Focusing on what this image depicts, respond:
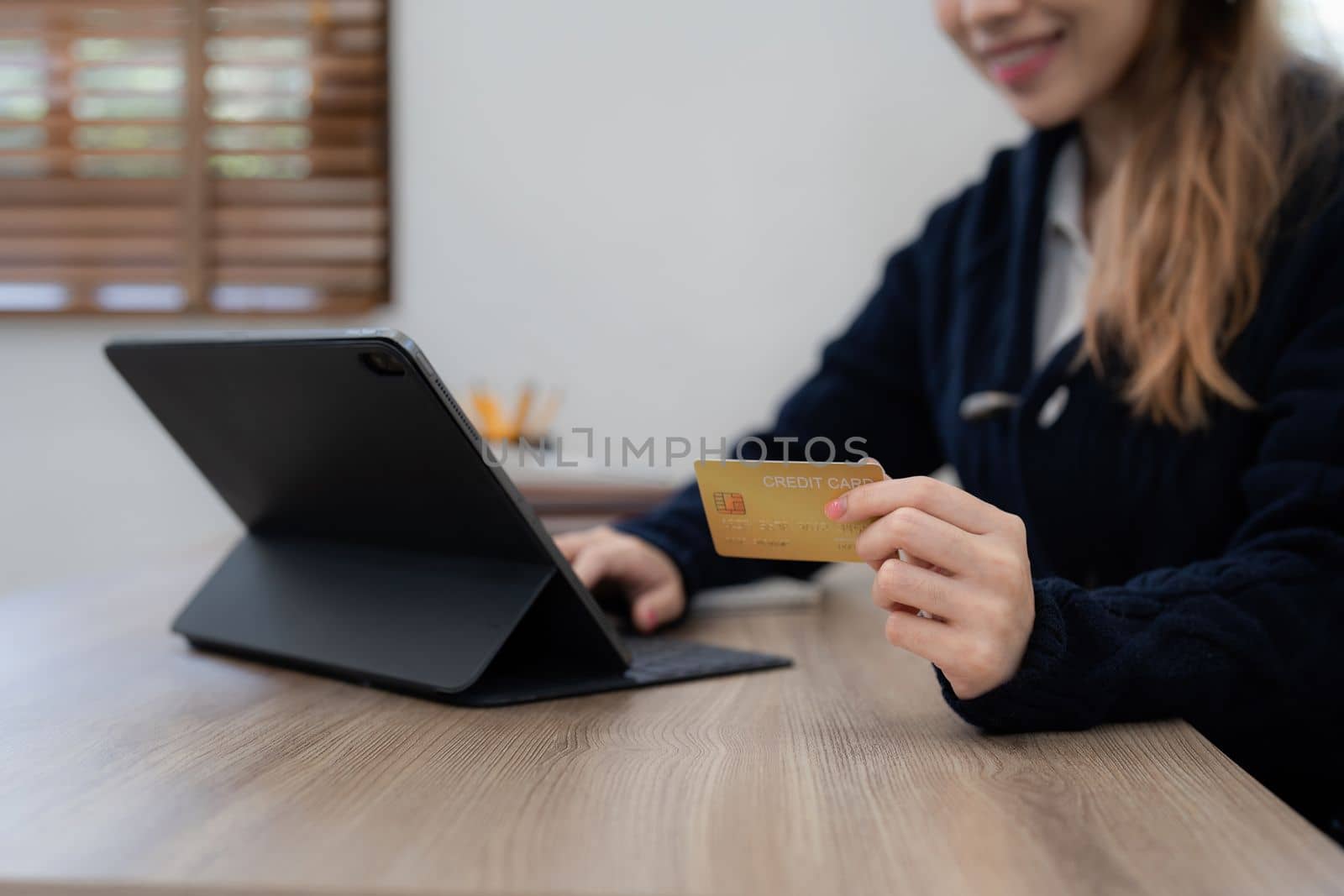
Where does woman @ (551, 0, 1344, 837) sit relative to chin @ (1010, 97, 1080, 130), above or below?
below

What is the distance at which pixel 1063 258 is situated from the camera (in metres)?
1.16

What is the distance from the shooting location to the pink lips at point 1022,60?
1.04 m

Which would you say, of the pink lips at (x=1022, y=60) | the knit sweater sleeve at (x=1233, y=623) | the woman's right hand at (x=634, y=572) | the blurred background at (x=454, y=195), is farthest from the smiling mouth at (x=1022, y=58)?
the blurred background at (x=454, y=195)

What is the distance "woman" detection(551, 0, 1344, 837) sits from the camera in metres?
0.58

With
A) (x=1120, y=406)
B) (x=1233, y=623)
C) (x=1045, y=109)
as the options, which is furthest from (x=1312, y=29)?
(x=1233, y=623)

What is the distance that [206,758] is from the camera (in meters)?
0.52

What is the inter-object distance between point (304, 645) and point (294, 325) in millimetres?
1515

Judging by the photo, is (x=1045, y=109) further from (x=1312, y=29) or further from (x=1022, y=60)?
(x=1312, y=29)

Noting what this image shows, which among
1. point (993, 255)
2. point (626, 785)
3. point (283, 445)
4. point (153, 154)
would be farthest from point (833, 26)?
point (626, 785)

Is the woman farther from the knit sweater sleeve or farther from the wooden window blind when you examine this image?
the wooden window blind

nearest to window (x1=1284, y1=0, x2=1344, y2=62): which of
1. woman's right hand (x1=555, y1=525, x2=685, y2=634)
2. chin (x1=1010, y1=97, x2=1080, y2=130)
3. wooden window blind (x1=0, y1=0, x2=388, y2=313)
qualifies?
chin (x1=1010, y1=97, x2=1080, y2=130)

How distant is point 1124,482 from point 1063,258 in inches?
9.9

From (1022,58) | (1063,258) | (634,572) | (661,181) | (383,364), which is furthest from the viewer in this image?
(661,181)

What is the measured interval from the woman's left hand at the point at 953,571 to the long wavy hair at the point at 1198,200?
45 centimetres
